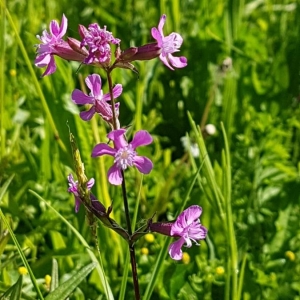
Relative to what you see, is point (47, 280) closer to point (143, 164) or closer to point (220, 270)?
point (220, 270)

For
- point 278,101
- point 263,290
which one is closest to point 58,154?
point 263,290

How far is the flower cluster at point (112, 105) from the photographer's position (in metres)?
0.91

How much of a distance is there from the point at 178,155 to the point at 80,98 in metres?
1.13

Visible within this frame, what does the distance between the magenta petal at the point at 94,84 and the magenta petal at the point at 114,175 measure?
0.48 feet

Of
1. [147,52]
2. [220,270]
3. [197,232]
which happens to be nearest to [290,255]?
[220,270]

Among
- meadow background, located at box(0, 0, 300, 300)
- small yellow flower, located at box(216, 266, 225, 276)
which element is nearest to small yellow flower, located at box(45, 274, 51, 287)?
meadow background, located at box(0, 0, 300, 300)

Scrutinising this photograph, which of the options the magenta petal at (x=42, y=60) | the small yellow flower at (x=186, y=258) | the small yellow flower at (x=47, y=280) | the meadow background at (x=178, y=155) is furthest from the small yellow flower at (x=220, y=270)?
the magenta petal at (x=42, y=60)

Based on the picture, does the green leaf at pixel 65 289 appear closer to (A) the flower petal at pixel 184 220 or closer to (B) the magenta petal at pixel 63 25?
(A) the flower petal at pixel 184 220

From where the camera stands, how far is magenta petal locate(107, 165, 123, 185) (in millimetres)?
906

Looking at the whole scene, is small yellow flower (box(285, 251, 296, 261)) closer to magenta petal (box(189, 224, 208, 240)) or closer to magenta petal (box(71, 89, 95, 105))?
magenta petal (box(189, 224, 208, 240))

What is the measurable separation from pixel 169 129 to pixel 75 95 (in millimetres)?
1187

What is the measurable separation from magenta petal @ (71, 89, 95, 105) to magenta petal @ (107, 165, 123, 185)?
130mm

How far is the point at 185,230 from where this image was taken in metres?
0.99

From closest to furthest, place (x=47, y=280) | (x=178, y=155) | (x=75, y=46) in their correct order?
(x=75, y=46), (x=47, y=280), (x=178, y=155)
